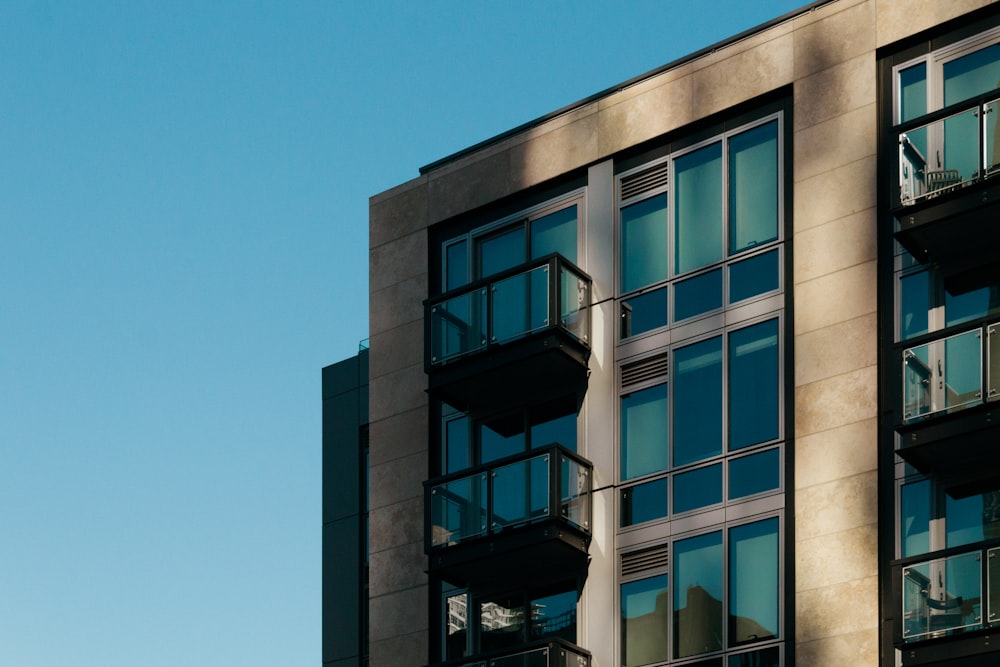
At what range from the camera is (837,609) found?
27.0 m

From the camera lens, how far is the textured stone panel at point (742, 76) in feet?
101

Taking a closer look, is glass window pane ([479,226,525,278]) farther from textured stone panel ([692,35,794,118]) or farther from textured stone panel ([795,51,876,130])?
textured stone panel ([795,51,876,130])

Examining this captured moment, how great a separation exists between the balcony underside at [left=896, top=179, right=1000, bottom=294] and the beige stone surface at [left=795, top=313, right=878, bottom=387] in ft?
4.03

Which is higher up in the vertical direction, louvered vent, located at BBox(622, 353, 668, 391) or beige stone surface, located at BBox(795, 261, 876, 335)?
beige stone surface, located at BBox(795, 261, 876, 335)

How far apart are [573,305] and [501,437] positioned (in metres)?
2.59

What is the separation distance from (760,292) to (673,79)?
4231mm

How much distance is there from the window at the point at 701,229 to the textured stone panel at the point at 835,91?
594 mm

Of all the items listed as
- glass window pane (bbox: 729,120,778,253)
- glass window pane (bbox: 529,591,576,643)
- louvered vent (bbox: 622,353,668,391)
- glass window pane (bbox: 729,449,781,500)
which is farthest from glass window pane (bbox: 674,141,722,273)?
glass window pane (bbox: 529,591,576,643)

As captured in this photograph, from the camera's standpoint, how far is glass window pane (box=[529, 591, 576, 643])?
3052 centimetres

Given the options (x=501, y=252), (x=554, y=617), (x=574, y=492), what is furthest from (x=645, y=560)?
(x=501, y=252)

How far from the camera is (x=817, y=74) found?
30156 mm

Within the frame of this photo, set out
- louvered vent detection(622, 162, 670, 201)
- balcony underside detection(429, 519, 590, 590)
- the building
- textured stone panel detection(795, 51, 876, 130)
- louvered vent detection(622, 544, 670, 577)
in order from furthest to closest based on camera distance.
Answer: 1. louvered vent detection(622, 162, 670, 201)
2. balcony underside detection(429, 519, 590, 590)
3. louvered vent detection(622, 544, 670, 577)
4. textured stone panel detection(795, 51, 876, 130)
5. the building

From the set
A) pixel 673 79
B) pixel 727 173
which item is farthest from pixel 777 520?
pixel 673 79

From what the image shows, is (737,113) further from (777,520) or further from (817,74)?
(777,520)
